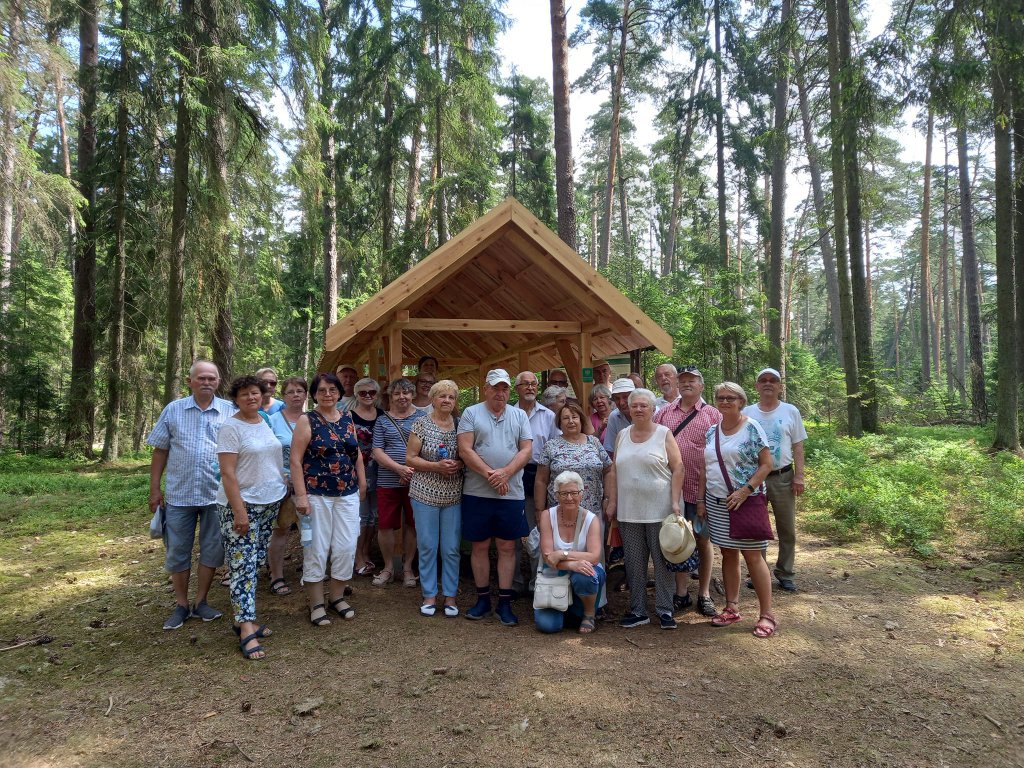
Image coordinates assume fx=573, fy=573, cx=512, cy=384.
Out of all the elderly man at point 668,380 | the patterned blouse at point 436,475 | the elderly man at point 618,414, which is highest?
the elderly man at point 668,380

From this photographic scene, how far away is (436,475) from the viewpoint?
458cm

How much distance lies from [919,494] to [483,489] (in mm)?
6789

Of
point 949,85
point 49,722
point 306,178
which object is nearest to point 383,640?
point 49,722

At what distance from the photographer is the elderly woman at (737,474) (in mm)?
4102

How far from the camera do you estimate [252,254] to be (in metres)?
11.6

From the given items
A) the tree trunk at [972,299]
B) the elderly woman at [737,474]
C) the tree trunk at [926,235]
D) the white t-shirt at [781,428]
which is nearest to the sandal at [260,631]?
the elderly woman at [737,474]

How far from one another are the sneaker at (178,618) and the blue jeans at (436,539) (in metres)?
1.81

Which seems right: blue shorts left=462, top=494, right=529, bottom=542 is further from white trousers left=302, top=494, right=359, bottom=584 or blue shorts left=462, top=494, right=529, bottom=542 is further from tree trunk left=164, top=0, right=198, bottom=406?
tree trunk left=164, top=0, right=198, bottom=406

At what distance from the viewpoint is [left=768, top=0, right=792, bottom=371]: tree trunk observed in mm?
12508

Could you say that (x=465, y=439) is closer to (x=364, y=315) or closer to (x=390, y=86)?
(x=364, y=315)

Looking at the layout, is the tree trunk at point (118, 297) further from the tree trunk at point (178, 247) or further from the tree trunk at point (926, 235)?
the tree trunk at point (926, 235)

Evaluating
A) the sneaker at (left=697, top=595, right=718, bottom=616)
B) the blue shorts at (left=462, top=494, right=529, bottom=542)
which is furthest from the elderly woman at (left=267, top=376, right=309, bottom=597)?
the sneaker at (left=697, top=595, right=718, bottom=616)

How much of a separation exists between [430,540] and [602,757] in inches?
86.5

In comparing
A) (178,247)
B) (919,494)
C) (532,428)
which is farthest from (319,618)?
(178,247)
